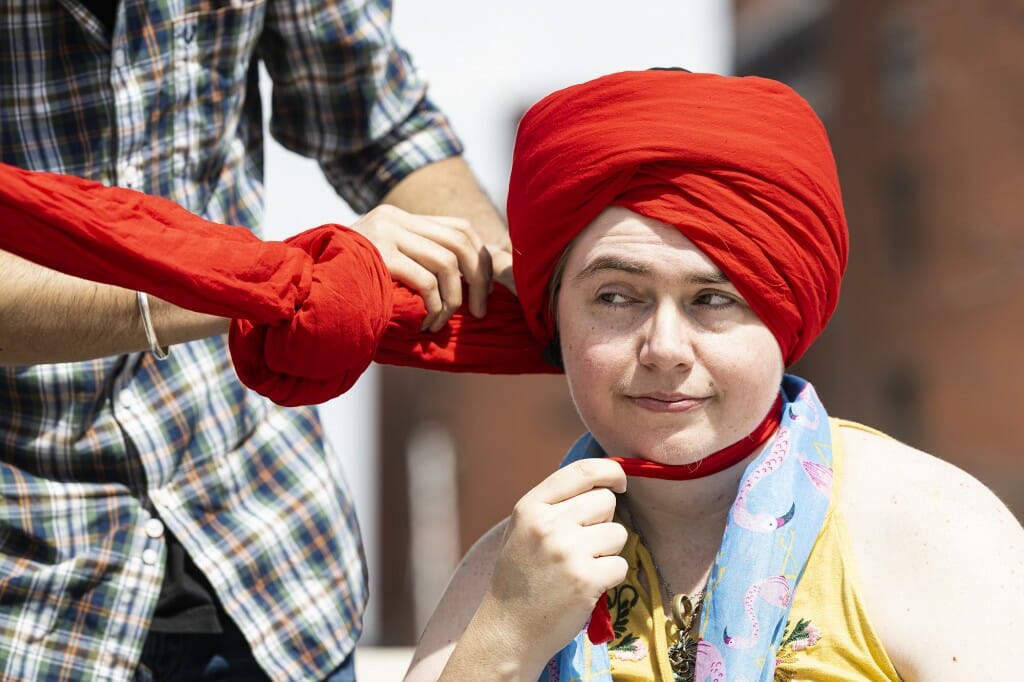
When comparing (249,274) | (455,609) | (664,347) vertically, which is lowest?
(455,609)

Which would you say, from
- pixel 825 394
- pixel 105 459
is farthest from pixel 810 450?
pixel 825 394

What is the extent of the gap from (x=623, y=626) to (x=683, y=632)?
122 mm

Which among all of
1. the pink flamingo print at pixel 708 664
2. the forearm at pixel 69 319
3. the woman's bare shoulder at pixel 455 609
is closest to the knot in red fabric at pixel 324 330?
the forearm at pixel 69 319

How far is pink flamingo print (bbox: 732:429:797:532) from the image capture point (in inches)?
114

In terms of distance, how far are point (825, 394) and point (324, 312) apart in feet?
109

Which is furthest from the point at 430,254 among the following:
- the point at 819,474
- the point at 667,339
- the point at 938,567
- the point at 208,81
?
Result: the point at 938,567

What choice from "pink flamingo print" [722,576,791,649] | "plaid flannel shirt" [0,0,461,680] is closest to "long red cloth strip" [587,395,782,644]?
"pink flamingo print" [722,576,791,649]

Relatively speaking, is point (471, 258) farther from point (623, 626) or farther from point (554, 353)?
point (623, 626)

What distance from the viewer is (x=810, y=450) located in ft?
9.96

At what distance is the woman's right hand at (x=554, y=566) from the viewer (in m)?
2.74

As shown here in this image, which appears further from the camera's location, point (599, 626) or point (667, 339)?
point (599, 626)

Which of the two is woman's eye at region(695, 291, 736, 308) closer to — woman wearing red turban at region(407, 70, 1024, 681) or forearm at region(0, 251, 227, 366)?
woman wearing red turban at region(407, 70, 1024, 681)

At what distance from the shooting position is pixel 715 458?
9.81 feet

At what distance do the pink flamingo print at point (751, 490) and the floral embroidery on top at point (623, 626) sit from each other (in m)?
0.28
